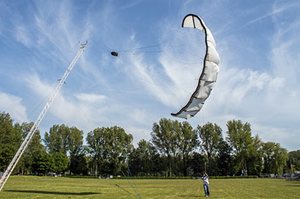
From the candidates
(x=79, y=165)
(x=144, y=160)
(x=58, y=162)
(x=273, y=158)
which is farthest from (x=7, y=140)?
(x=273, y=158)

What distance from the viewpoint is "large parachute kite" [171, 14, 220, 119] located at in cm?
1538

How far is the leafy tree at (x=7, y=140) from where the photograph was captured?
79.5 m

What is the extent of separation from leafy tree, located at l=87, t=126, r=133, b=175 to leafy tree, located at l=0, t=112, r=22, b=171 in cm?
2242

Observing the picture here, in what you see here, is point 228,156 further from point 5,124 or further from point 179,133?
point 5,124

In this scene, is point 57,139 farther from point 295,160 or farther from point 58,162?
point 295,160

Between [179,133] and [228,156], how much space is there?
15.4 metres

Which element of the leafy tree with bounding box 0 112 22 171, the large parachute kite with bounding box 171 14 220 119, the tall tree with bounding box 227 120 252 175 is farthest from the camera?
the tall tree with bounding box 227 120 252 175

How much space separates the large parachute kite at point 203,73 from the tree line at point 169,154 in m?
83.0

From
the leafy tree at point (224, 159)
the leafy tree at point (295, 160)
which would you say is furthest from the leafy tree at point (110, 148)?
the leafy tree at point (295, 160)

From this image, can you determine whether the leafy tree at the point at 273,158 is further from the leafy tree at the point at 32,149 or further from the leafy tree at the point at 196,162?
the leafy tree at the point at 32,149

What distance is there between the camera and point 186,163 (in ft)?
332

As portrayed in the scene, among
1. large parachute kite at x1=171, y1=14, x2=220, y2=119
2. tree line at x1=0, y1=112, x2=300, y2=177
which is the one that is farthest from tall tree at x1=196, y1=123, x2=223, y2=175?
large parachute kite at x1=171, y1=14, x2=220, y2=119

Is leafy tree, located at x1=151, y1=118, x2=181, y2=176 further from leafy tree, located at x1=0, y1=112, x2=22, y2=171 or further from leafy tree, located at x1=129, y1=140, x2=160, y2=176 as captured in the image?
leafy tree, located at x1=0, y1=112, x2=22, y2=171

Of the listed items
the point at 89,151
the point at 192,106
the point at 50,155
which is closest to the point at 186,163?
the point at 89,151
